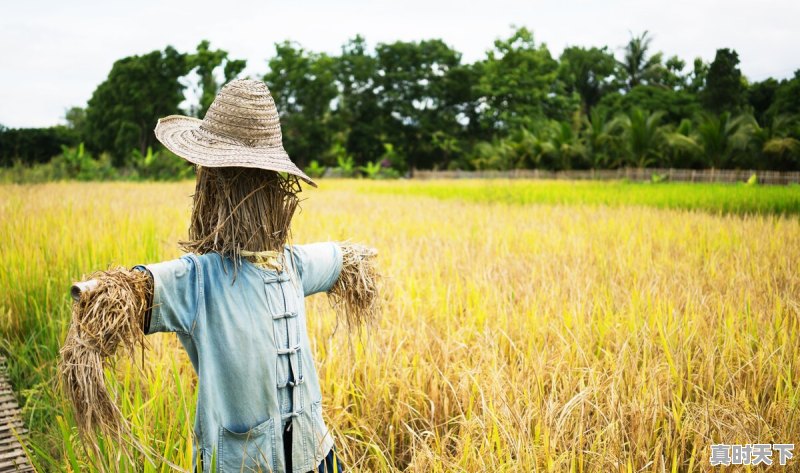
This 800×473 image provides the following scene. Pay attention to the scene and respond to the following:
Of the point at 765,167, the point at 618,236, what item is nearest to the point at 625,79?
the point at 765,167

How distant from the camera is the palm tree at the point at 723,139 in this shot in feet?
48.3

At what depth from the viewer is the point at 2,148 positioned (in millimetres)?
20078

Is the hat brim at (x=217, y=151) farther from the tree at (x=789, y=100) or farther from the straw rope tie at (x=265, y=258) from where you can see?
the tree at (x=789, y=100)

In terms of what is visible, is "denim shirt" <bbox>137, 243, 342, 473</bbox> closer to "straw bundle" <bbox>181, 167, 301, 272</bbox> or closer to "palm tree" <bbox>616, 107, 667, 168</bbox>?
"straw bundle" <bbox>181, 167, 301, 272</bbox>

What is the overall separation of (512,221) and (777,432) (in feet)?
14.8

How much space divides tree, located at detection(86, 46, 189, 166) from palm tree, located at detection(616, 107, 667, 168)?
18.7 m

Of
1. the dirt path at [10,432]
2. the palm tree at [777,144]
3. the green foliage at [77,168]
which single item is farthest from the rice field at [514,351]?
the green foliage at [77,168]

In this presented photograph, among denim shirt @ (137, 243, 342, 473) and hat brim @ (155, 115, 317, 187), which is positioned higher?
hat brim @ (155, 115, 317, 187)

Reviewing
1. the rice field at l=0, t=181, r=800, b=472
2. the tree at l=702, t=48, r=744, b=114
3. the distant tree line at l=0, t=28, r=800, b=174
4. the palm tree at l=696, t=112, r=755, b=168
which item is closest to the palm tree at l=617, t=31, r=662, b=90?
the distant tree line at l=0, t=28, r=800, b=174

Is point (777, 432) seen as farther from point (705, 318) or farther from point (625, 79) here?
point (625, 79)

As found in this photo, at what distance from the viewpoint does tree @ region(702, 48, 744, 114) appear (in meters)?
24.0

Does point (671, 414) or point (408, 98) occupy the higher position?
point (408, 98)

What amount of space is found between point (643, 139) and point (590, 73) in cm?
2619

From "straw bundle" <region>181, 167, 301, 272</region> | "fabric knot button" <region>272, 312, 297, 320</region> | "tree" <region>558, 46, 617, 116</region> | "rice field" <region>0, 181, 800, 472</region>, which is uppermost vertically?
"tree" <region>558, 46, 617, 116</region>
